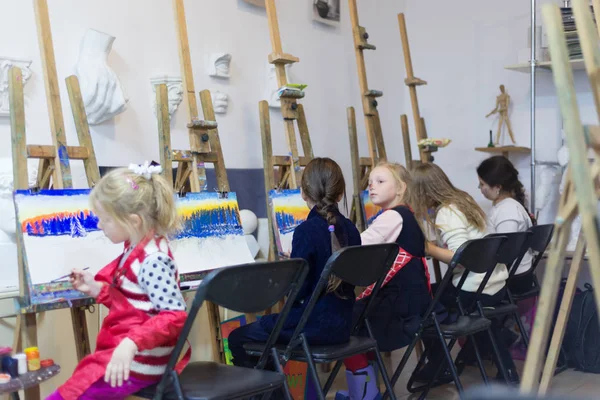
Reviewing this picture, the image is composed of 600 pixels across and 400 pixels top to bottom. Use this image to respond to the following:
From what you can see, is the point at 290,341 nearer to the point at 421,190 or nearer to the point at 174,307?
the point at 174,307

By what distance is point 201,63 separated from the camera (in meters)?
3.65

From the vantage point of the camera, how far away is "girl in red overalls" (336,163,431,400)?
271 centimetres

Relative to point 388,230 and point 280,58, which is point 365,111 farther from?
point 388,230

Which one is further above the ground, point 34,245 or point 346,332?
point 34,245

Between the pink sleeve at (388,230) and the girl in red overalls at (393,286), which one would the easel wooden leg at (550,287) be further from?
the pink sleeve at (388,230)

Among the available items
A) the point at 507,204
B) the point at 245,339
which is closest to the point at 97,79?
the point at 245,339

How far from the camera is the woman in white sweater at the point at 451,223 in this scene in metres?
3.15

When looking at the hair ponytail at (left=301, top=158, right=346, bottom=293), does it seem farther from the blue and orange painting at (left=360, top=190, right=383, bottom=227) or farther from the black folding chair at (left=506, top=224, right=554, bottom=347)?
the blue and orange painting at (left=360, top=190, right=383, bottom=227)

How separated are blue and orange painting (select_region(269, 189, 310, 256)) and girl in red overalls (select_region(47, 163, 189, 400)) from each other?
1248mm

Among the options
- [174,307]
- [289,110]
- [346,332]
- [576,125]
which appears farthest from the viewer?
[289,110]

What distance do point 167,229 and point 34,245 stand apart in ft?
1.94

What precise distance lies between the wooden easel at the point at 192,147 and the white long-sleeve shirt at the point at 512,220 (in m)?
1.40

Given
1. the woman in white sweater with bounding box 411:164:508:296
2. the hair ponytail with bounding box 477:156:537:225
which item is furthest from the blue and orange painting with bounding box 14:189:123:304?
the hair ponytail with bounding box 477:156:537:225

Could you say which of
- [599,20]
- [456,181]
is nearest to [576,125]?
[599,20]
